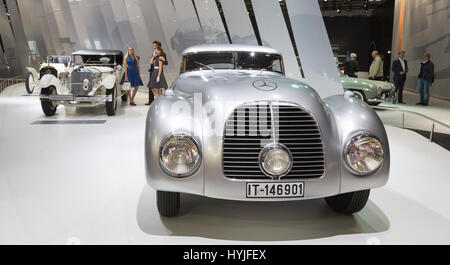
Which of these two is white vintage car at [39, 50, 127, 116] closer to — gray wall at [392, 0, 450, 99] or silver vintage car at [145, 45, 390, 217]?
silver vintage car at [145, 45, 390, 217]

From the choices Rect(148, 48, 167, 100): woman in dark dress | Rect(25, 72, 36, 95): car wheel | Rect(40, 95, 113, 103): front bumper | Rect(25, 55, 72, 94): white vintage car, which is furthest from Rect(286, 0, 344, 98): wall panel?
Rect(25, 72, 36, 95): car wheel

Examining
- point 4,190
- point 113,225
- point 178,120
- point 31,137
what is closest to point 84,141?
point 31,137

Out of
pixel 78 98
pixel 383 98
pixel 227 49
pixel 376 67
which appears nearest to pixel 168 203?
pixel 227 49

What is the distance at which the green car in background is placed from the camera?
27.7 ft

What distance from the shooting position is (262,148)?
2.41 metres

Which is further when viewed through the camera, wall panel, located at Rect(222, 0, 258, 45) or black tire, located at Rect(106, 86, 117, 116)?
wall panel, located at Rect(222, 0, 258, 45)

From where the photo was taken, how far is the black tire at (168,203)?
2654 millimetres

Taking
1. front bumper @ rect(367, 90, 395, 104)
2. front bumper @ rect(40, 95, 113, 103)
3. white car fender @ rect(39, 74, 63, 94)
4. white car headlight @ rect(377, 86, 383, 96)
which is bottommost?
front bumper @ rect(367, 90, 395, 104)

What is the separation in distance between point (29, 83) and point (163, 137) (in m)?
11.1

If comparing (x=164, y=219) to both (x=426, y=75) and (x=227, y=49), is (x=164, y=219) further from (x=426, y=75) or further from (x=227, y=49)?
(x=426, y=75)

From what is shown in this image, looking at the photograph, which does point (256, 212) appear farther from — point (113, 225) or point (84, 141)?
point (84, 141)

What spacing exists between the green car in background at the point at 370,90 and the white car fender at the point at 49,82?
622 centimetres

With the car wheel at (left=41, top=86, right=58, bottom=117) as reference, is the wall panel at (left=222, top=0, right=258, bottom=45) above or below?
above

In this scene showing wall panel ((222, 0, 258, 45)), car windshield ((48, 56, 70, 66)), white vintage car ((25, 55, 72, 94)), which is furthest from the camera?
car windshield ((48, 56, 70, 66))
